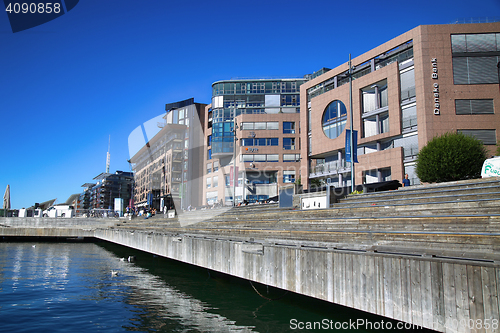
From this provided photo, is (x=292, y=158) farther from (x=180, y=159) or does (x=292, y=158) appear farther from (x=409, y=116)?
(x=180, y=159)

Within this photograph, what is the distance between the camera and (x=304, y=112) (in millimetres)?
48938

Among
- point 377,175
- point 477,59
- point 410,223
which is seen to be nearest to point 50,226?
point 377,175

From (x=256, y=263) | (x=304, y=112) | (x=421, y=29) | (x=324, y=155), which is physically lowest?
(x=256, y=263)

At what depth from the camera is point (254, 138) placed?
60.6 m

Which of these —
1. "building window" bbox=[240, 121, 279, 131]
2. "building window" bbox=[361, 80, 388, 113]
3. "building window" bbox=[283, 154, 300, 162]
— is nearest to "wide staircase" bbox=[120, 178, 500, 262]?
"building window" bbox=[361, 80, 388, 113]

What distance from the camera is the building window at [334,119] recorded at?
136 ft

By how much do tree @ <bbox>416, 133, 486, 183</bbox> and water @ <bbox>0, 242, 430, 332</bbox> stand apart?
631 inches

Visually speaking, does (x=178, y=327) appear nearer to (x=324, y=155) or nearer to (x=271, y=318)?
(x=271, y=318)

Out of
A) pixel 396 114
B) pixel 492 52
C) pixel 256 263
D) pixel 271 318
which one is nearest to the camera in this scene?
pixel 271 318

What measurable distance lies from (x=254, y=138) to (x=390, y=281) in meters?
53.3

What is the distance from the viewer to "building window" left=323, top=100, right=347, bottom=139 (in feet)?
136

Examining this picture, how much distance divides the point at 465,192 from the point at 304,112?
36.5 m

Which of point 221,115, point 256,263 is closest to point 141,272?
point 256,263

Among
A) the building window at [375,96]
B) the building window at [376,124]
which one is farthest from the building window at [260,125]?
the building window at [376,124]
